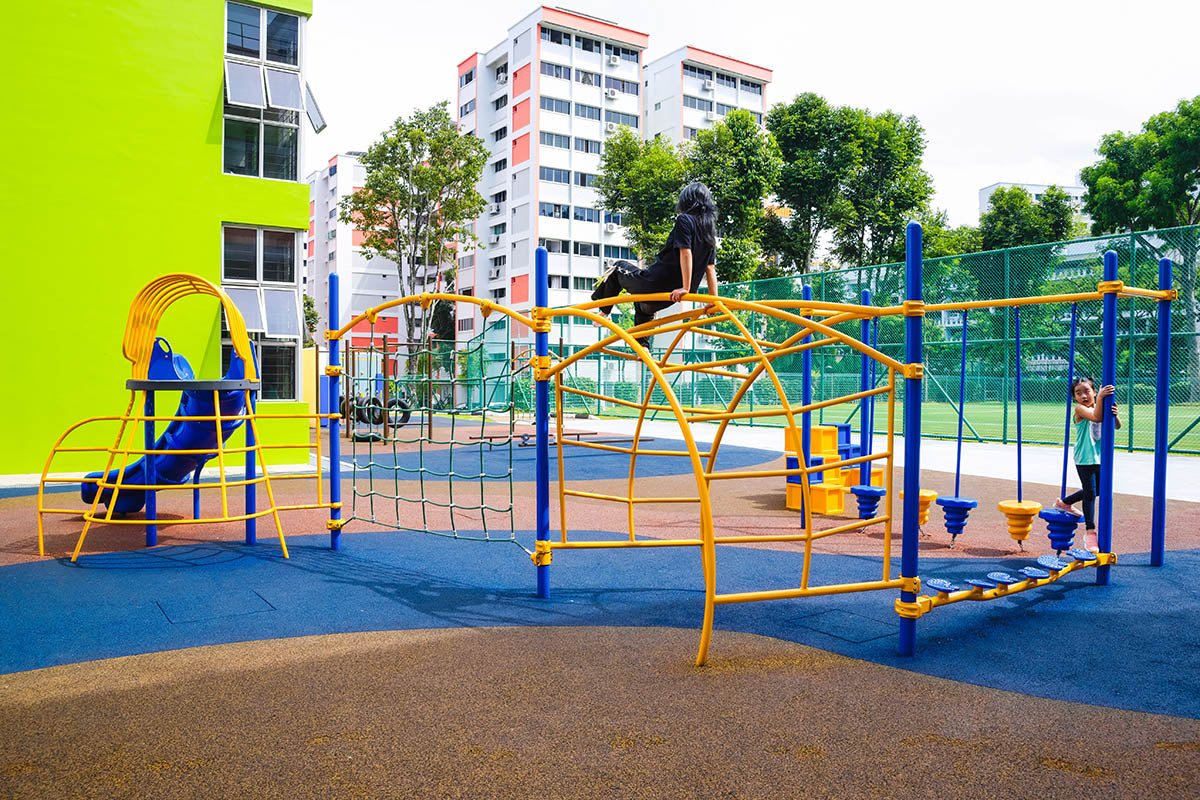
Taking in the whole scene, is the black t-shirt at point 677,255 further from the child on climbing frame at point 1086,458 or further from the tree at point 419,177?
the tree at point 419,177

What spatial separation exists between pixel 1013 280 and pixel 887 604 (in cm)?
1260

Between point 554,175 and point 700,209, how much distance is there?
39130 mm

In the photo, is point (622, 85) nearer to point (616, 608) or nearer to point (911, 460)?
point (616, 608)

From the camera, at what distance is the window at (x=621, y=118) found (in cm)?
4450

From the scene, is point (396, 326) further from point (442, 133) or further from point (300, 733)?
point (300, 733)

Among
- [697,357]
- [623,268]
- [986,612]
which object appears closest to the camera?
[986,612]

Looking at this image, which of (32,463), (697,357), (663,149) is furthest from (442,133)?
(32,463)

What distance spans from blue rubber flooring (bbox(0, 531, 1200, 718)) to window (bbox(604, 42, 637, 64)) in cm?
4260

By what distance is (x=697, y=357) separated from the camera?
867 inches

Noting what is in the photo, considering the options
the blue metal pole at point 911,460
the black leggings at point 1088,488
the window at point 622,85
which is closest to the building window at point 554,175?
the window at point 622,85

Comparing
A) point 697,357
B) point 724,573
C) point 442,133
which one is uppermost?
point 442,133

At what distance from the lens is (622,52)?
45.0m

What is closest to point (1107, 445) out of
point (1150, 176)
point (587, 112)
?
point (1150, 176)

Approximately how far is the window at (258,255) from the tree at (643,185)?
19422mm
